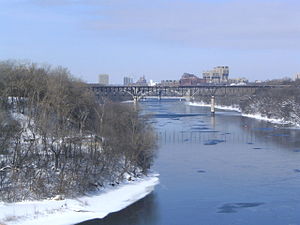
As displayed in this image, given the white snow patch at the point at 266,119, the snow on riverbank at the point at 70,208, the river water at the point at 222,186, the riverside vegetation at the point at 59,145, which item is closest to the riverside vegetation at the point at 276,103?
the white snow patch at the point at 266,119

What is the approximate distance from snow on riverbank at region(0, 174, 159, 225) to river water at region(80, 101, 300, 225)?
1.72 ft

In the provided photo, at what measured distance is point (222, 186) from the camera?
21969 mm

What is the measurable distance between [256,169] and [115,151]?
7.09m

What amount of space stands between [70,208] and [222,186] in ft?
22.5

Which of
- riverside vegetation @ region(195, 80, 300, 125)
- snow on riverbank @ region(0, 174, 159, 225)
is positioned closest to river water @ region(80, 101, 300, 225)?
snow on riverbank @ region(0, 174, 159, 225)

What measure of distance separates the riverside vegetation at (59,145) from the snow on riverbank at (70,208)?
0.63 meters

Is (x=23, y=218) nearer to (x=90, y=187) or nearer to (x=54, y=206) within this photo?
(x=54, y=206)

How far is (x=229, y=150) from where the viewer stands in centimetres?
3262

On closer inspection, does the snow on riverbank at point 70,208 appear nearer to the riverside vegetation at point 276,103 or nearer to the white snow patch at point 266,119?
the riverside vegetation at point 276,103

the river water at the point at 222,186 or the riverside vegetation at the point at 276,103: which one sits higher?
the riverside vegetation at the point at 276,103

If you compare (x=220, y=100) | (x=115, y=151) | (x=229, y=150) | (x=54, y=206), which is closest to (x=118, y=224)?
(x=54, y=206)

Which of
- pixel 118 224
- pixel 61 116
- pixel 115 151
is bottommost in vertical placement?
pixel 118 224

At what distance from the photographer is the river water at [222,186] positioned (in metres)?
17.4

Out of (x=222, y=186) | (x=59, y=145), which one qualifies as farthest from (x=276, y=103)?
(x=59, y=145)
